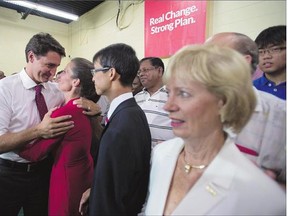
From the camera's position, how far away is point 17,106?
5.83 feet

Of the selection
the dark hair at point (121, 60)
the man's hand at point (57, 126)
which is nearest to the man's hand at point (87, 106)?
the man's hand at point (57, 126)

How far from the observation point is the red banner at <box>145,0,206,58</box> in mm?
3580

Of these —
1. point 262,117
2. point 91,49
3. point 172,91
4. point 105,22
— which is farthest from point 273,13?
point 91,49

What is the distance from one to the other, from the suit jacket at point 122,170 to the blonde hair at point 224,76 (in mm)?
358

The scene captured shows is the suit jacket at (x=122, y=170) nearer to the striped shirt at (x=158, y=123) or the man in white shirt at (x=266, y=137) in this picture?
the man in white shirt at (x=266, y=137)

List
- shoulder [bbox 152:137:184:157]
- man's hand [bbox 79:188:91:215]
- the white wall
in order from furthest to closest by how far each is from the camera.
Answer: the white wall → man's hand [bbox 79:188:91:215] → shoulder [bbox 152:137:184:157]

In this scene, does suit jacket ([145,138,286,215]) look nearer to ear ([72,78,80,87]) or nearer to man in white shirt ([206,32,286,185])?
man in white shirt ([206,32,286,185])

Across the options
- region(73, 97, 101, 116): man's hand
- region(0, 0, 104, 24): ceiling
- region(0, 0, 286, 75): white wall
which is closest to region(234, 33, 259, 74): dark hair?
region(73, 97, 101, 116): man's hand

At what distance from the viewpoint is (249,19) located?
3143 millimetres

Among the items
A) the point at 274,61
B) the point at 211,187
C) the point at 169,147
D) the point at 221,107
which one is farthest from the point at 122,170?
the point at 274,61

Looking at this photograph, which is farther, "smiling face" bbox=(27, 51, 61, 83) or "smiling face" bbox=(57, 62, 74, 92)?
"smiling face" bbox=(27, 51, 61, 83)

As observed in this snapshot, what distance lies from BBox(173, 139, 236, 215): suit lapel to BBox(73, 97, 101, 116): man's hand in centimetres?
92

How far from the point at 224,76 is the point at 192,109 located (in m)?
0.17

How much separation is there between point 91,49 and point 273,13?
14.7 feet
